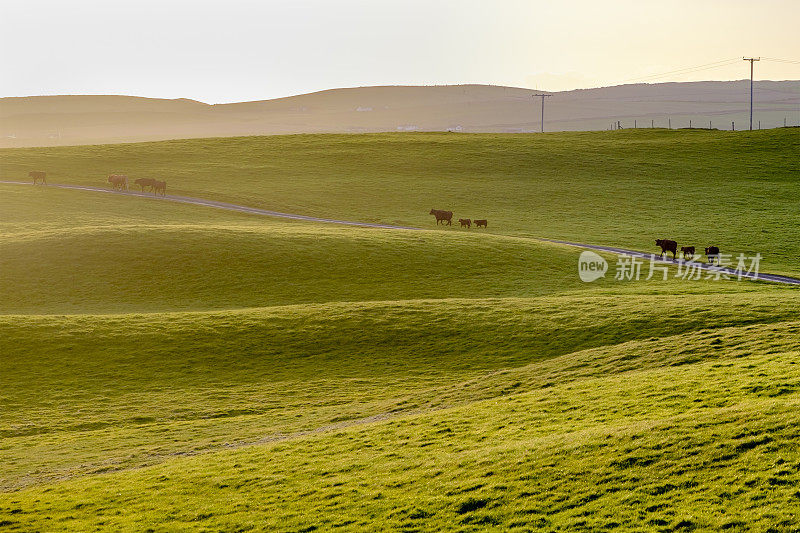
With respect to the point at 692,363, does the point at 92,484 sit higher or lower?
lower

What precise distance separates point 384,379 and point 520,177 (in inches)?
2732

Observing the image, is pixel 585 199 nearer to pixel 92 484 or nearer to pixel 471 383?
pixel 471 383

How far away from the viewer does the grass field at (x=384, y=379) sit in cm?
1591

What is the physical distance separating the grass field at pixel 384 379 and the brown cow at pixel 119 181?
1374 cm

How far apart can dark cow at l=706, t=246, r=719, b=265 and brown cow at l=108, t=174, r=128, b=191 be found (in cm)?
5993

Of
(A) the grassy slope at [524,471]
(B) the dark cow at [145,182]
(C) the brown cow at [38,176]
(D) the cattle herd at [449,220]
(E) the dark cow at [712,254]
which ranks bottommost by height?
(A) the grassy slope at [524,471]

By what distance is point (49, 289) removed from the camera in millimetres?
45750

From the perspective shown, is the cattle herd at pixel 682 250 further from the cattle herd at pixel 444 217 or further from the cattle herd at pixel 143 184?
the cattle herd at pixel 143 184

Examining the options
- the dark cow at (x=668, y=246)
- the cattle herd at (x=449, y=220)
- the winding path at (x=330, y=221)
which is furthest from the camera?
the cattle herd at (x=449, y=220)

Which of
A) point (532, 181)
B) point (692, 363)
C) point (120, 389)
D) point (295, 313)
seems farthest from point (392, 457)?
point (532, 181)

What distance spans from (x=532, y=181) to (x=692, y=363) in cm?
6994

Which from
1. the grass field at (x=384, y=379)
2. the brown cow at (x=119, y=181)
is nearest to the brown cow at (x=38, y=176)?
→ the brown cow at (x=119, y=181)

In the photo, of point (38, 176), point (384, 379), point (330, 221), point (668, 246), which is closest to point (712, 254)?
point (668, 246)

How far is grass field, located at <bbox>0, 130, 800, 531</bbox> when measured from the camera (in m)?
15.9
